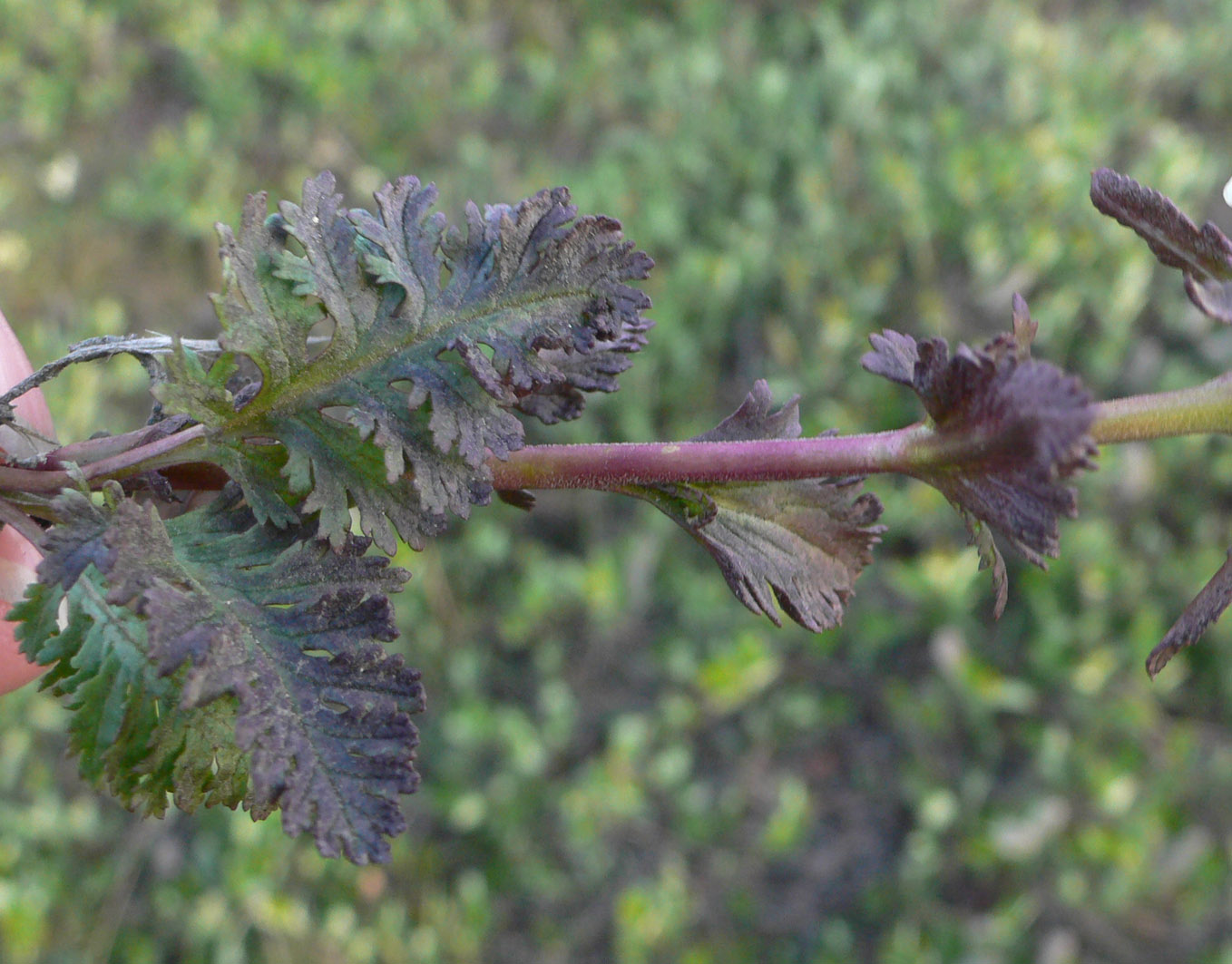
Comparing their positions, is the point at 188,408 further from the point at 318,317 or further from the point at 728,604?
the point at 728,604

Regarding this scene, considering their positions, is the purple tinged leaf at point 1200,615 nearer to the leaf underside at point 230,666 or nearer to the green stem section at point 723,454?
the green stem section at point 723,454

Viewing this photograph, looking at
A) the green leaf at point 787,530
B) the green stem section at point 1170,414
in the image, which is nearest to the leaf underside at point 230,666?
the green leaf at point 787,530

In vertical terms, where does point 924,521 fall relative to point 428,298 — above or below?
below

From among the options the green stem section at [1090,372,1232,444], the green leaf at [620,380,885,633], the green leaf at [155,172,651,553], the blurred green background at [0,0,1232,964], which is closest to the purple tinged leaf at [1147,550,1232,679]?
the green stem section at [1090,372,1232,444]

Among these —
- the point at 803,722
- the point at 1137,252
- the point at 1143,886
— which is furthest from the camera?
the point at 1137,252

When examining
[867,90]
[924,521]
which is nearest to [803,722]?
[924,521]
